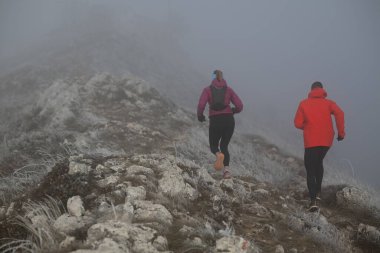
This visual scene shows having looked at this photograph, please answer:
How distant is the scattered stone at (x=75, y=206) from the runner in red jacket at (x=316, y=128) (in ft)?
12.5

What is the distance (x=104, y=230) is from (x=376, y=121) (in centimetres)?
5884

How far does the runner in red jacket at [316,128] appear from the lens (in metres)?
5.71

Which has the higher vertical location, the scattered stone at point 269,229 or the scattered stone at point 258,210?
the scattered stone at point 269,229

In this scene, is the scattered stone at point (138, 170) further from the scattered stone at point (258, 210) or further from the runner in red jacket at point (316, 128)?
the runner in red jacket at point (316, 128)

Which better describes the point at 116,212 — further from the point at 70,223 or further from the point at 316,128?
the point at 316,128

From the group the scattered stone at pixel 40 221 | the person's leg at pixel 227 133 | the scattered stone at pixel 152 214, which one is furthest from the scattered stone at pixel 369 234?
the scattered stone at pixel 40 221

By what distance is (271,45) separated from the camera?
8762 centimetres

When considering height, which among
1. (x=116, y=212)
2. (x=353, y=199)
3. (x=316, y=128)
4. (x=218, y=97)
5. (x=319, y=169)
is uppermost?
(x=218, y=97)

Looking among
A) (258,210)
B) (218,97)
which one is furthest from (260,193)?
(218,97)

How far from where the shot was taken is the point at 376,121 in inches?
2101

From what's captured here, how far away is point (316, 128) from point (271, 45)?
285ft

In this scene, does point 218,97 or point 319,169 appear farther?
point 218,97

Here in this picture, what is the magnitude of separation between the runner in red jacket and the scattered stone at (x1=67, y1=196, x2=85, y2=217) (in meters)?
3.80

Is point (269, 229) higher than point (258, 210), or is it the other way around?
point (269, 229)
